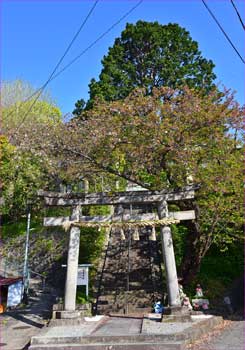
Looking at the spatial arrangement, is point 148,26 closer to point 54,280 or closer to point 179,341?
point 54,280

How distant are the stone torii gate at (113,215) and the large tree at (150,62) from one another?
1564cm

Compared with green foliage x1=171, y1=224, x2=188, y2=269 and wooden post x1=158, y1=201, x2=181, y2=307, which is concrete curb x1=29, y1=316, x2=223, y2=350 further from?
green foliage x1=171, y1=224, x2=188, y2=269

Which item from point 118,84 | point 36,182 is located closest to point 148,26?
point 118,84

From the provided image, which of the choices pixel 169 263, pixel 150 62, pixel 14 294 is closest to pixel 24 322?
pixel 14 294

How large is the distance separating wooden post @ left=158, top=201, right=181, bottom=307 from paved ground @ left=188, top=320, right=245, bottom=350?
153 cm

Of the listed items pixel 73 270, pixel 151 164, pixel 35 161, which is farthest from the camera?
pixel 35 161

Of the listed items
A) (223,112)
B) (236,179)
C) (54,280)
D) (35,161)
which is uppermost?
(223,112)

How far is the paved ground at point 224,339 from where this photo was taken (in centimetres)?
866

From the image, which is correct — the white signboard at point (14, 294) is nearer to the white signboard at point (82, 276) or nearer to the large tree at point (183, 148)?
the white signboard at point (82, 276)

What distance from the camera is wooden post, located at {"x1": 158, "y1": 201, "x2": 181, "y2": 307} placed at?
1112 cm

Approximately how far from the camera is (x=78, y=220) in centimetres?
1213

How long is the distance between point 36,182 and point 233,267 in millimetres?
9865

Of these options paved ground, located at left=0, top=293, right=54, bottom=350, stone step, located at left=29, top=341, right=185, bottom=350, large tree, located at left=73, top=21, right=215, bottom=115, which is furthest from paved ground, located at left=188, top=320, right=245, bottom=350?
large tree, located at left=73, top=21, right=215, bottom=115

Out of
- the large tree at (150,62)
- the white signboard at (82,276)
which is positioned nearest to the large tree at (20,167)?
the white signboard at (82,276)
